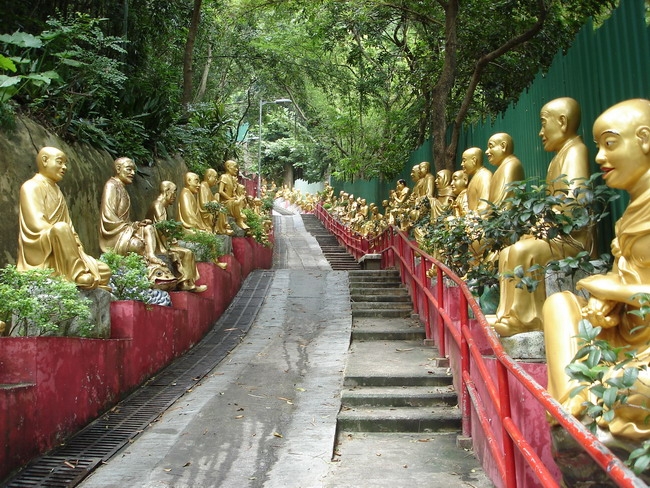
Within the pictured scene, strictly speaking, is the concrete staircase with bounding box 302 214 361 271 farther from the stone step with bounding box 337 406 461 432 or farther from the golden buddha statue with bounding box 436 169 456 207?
the stone step with bounding box 337 406 461 432

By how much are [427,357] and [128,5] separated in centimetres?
940

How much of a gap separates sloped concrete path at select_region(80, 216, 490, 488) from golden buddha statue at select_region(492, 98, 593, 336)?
118 centimetres

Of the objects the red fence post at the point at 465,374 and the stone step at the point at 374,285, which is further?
the stone step at the point at 374,285

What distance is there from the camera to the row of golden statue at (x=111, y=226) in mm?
6195

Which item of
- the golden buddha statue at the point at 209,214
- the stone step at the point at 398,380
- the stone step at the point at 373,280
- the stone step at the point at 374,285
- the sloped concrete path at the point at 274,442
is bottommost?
the sloped concrete path at the point at 274,442

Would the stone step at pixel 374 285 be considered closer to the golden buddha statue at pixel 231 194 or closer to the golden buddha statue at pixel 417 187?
the golden buddha statue at pixel 417 187

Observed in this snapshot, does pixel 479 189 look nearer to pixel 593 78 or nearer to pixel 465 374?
pixel 593 78

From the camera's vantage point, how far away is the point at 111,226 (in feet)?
28.5

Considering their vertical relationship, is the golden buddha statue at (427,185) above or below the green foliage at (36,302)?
above

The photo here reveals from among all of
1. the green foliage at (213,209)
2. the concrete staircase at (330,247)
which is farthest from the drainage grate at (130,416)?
the concrete staircase at (330,247)

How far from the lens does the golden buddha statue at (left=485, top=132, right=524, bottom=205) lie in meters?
6.18

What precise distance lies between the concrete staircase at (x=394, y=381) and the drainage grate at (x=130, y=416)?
1.79m

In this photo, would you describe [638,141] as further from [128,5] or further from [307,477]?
[128,5]

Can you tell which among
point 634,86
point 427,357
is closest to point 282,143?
point 427,357
